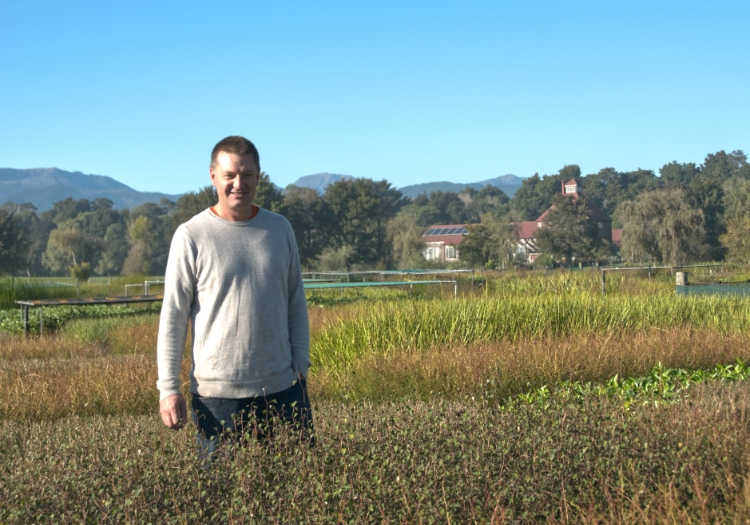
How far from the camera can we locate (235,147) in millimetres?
3055

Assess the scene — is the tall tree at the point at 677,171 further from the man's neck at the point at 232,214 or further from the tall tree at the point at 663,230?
the man's neck at the point at 232,214

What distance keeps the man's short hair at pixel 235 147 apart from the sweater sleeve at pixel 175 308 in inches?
13.0

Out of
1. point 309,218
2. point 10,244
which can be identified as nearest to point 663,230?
point 309,218

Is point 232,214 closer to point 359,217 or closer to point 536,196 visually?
point 359,217

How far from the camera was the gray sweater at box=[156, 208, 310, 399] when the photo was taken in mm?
3021

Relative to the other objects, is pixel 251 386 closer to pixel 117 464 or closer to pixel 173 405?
pixel 173 405

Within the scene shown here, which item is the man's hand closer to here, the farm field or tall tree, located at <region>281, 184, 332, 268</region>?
the farm field

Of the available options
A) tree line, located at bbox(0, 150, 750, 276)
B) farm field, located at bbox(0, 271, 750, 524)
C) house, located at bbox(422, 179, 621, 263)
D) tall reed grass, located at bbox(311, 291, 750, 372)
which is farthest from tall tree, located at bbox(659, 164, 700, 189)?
farm field, located at bbox(0, 271, 750, 524)

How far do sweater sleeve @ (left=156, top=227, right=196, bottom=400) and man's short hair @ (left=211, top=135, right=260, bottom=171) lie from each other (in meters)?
A: 0.33

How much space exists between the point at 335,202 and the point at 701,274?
30.1 meters

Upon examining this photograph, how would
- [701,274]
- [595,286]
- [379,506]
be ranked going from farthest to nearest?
[701,274], [595,286], [379,506]

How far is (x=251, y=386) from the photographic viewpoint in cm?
307

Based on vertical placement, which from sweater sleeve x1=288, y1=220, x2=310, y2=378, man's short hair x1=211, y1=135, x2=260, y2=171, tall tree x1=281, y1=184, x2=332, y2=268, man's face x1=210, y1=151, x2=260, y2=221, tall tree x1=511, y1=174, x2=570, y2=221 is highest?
tall tree x1=511, y1=174, x2=570, y2=221

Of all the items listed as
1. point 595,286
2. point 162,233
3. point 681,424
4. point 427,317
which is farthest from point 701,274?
point 162,233
